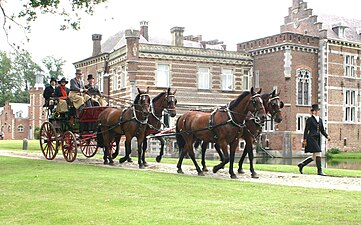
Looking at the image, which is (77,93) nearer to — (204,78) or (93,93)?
(93,93)

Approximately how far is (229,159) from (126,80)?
951 inches

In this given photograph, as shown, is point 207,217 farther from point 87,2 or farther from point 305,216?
point 87,2

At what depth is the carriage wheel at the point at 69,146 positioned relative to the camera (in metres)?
Result: 16.5

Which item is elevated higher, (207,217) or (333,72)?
(333,72)

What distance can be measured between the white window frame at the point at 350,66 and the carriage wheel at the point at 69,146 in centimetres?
2983

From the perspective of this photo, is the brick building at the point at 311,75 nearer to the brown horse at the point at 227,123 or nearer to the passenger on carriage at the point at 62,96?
the passenger on carriage at the point at 62,96

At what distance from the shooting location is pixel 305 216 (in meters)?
7.60

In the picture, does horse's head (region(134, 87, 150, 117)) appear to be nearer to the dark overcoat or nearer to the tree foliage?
the dark overcoat

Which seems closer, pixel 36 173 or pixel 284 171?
pixel 36 173

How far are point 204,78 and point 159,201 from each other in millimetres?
30248

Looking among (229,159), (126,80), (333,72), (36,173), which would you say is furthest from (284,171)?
(333,72)

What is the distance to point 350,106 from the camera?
138 feet

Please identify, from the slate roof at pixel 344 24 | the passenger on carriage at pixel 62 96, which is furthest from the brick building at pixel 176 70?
the passenger on carriage at pixel 62 96

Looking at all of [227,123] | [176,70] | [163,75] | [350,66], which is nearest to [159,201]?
[227,123]
